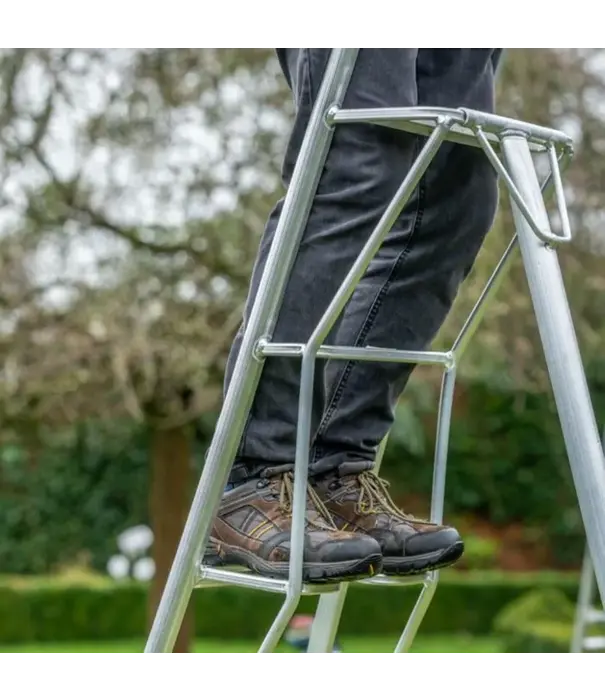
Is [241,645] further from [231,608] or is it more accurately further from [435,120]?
[435,120]

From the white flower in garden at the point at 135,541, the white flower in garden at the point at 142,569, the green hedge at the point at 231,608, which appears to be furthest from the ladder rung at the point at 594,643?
the white flower in garden at the point at 142,569

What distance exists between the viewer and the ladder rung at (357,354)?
4.60 ft

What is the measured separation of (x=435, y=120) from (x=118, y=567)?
1431cm

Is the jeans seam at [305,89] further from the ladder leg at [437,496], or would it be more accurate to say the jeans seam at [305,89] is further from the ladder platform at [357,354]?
the ladder leg at [437,496]

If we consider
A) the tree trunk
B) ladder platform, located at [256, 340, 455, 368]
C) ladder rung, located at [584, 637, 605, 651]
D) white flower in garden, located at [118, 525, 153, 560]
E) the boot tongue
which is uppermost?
ladder platform, located at [256, 340, 455, 368]

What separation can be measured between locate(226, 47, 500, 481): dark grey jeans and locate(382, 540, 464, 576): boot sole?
6.4 inches

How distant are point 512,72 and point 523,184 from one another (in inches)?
246

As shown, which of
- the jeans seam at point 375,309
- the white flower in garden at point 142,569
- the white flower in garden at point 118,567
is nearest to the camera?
the jeans seam at point 375,309

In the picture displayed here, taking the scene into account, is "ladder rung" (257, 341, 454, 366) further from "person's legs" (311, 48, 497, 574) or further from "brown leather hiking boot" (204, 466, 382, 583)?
"brown leather hiking boot" (204, 466, 382, 583)

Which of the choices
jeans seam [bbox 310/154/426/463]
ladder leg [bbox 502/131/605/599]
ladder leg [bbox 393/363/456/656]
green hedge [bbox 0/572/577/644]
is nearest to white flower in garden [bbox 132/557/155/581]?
green hedge [bbox 0/572/577/644]

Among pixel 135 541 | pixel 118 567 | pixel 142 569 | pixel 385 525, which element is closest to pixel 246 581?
pixel 385 525

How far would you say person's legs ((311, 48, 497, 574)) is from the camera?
1651mm

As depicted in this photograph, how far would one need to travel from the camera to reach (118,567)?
593 inches

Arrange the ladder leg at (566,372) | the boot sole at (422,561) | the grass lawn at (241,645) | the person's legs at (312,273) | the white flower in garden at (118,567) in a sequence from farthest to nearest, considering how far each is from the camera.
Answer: the white flower in garden at (118,567)
the grass lawn at (241,645)
the boot sole at (422,561)
the person's legs at (312,273)
the ladder leg at (566,372)
